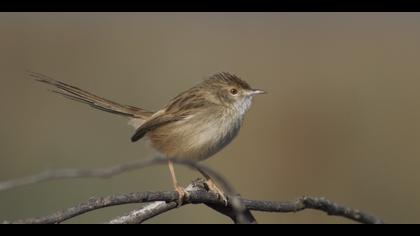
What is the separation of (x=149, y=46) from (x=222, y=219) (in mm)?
5738

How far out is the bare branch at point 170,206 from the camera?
6.68 ft

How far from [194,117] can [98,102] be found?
71 cm

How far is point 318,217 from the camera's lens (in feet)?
24.9

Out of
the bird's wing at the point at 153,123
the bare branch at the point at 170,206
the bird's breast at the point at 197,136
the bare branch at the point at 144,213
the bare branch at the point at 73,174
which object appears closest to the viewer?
the bare branch at the point at 73,174

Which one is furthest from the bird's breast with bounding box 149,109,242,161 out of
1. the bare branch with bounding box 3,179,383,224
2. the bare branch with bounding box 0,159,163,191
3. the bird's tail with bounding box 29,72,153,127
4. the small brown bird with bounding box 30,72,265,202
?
the bare branch with bounding box 0,159,163,191

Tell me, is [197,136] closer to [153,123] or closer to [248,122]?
[153,123]

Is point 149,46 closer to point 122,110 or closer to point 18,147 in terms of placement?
point 18,147

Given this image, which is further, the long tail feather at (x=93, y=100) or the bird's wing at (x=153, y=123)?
the bird's wing at (x=153, y=123)

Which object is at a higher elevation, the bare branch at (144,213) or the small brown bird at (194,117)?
the small brown bird at (194,117)

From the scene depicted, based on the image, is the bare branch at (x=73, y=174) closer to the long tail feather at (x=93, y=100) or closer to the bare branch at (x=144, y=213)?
the bare branch at (x=144, y=213)

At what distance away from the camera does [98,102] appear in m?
5.30

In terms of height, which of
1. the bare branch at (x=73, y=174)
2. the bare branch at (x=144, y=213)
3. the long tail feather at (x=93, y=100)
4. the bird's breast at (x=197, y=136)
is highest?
the long tail feather at (x=93, y=100)

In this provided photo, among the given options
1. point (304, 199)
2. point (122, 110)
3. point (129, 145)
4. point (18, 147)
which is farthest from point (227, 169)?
point (304, 199)

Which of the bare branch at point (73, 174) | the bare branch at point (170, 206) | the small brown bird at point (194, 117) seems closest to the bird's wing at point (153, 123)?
the small brown bird at point (194, 117)
